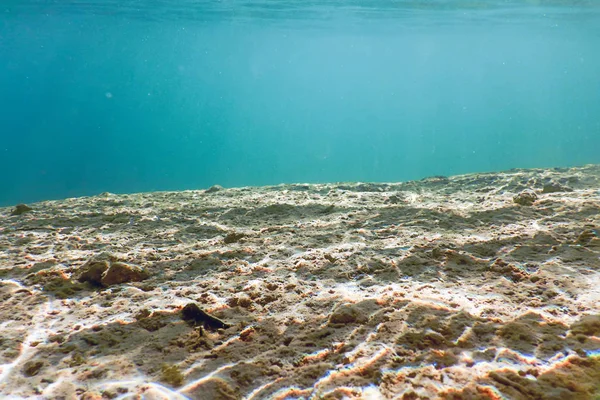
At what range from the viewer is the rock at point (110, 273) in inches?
136

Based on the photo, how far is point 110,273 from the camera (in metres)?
3.48

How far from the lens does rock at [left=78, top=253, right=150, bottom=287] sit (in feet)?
11.3

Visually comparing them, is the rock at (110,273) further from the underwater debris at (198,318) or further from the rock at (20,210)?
the rock at (20,210)

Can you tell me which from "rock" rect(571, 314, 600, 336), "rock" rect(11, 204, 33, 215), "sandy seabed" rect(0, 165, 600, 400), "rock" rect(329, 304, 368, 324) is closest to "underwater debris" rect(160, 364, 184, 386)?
"sandy seabed" rect(0, 165, 600, 400)

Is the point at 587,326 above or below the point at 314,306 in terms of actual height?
above

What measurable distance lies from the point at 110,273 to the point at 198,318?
133cm

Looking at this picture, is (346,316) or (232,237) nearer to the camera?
(346,316)

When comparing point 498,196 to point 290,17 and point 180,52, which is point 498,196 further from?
point 180,52

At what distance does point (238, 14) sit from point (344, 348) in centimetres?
2779

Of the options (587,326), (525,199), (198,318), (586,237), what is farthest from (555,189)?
(198,318)

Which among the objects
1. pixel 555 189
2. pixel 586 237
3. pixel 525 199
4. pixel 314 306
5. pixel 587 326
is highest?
pixel 587 326

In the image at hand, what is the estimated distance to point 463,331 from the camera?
93.2 inches

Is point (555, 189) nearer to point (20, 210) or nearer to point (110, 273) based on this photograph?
point (110, 273)

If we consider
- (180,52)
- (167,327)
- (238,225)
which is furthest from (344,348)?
(180,52)
